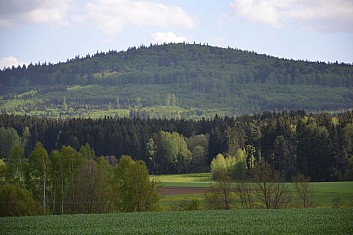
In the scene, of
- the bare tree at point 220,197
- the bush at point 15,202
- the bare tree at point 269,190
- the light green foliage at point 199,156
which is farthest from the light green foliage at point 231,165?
the bush at point 15,202

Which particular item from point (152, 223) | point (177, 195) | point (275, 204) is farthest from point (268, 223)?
point (177, 195)

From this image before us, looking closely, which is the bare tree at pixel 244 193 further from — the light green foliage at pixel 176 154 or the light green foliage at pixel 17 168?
the light green foliage at pixel 176 154

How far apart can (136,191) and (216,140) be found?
95.0 m

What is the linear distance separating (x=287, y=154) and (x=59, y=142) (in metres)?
70.8

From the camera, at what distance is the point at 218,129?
17050 cm

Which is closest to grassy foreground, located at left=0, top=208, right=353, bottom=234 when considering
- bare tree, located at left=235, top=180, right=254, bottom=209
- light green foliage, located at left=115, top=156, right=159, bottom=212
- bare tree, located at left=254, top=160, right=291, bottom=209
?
light green foliage, located at left=115, top=156, right=159, bottom=212

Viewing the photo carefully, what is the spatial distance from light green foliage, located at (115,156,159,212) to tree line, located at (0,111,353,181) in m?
55.7

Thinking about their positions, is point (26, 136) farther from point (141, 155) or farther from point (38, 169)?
point (38, 169)

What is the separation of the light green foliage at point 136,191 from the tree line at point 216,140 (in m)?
55.7

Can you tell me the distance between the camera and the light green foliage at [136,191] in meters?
73.5

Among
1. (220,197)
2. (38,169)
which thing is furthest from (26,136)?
(220,197)

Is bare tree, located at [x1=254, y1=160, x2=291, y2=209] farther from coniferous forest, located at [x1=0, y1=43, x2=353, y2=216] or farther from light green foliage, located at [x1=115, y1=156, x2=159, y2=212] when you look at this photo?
light green foliage, located at [x1=115, y1=156, x2=159, y2=212]

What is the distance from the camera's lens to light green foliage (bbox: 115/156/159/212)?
241ft

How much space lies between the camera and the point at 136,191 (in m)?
74.3
